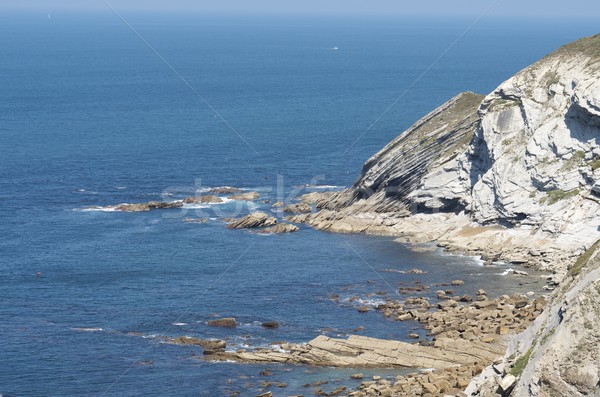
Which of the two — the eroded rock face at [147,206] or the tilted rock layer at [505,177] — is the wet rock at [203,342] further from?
the eroded rock face at [147,206]

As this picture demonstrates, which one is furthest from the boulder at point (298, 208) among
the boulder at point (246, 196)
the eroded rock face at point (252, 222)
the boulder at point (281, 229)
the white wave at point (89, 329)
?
the white wave at point (89, 329)

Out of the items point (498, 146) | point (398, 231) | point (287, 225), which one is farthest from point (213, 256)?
point (498, 146)

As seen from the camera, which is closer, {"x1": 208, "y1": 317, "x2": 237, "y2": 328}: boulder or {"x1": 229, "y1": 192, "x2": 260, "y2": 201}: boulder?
{"x1": 208, "y1": 317, "x2": 237, "y2": 328}: boulder

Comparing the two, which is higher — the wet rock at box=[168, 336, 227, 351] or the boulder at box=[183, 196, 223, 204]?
the boulder at box=[183, 196, 223, 204]

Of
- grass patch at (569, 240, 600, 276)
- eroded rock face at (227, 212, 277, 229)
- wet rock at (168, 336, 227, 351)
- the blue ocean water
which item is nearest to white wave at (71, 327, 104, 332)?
the blue ocean water

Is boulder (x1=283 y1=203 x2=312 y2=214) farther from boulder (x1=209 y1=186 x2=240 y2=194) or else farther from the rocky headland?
boulder (x1=209 y1=186 x2=240 y2=194)

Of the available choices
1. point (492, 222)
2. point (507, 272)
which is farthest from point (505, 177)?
point (507, 272)

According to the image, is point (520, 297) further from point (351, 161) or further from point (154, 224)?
point (351, 161)
